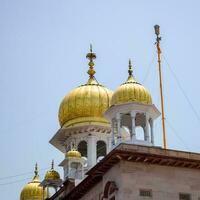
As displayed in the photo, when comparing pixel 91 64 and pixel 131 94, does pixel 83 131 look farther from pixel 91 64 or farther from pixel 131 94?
pixel 131 94

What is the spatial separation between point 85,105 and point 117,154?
14831 millimetres

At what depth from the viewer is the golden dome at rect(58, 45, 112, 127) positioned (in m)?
39.7

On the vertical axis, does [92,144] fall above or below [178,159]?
above

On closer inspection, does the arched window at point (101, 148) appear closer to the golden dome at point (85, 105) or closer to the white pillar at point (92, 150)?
the white pillar at point (92, 150)

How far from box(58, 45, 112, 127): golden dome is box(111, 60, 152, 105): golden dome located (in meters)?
9.18

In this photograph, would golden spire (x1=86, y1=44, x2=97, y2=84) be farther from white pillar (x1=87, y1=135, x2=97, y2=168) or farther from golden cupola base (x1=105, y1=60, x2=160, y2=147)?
golden cupola base (x1=105, y1=60, x2=160, y2=147)

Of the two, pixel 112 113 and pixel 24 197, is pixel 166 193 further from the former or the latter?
Result: pixel 24 197

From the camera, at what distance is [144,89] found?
3062 cm

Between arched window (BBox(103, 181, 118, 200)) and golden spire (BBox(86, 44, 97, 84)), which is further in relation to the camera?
golden spire (BBox(86, 44, 97, 84))

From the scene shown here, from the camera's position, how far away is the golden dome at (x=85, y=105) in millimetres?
39719

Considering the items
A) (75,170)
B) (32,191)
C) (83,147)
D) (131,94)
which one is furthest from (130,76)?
(32,191)

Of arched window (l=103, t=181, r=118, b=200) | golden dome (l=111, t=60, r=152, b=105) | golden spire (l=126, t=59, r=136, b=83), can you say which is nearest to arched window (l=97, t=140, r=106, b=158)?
golden spire (l=126, t=59, r=136, b=83)

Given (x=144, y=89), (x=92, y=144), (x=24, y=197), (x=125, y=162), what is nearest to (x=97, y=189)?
(x=125, y=162)

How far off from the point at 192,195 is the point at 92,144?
46.2 feet
